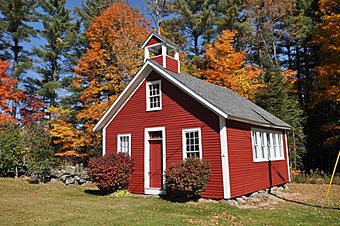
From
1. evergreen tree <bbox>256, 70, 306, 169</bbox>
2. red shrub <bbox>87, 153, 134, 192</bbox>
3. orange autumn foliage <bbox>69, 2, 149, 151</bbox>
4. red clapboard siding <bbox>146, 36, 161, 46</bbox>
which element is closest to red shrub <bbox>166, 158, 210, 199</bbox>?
red shrub <bbox>87, 153, 134, 192</bbox>

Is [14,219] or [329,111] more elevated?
[329,111]

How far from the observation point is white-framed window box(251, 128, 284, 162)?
1512 centimetres

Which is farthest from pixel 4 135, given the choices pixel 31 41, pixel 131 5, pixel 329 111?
pixel 329 111

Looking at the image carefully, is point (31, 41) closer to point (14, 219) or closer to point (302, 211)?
point (14, 219)

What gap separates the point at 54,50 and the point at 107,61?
7.28m

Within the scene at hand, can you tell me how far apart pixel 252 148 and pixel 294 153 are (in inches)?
470

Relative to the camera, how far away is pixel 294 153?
24.7 m

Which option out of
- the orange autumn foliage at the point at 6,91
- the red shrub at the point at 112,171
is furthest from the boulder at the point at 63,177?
the orange autumn foliage at the point at 6,91

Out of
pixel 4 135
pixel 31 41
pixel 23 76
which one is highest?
pixel 31 41

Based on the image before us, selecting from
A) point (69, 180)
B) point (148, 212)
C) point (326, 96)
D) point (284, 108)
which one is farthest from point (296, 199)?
point (69, 180)

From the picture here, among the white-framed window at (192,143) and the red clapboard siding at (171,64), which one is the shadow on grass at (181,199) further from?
the red clapboard siding at (171,64)

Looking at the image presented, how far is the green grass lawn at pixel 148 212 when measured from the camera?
916 cm

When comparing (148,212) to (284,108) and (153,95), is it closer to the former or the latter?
(153,95)

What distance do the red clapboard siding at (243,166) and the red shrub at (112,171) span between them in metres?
5.31
